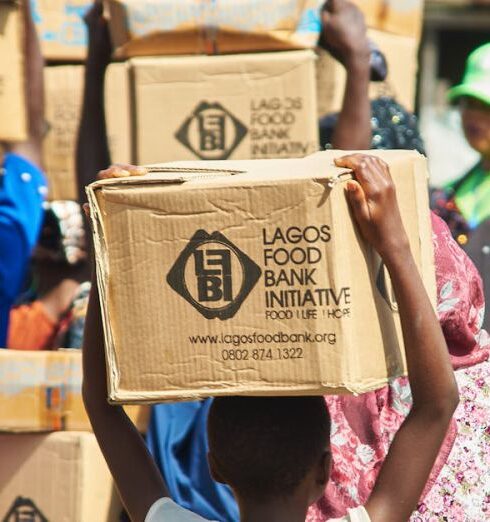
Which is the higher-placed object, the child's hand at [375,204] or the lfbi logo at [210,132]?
the child's hand at [375,204]

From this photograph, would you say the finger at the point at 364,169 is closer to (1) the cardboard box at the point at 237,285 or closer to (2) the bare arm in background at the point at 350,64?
(1) the cardboard box at the point at 237,285

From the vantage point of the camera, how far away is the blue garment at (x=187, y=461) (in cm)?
292

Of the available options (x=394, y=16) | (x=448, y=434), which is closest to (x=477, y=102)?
(x=394, y=16)

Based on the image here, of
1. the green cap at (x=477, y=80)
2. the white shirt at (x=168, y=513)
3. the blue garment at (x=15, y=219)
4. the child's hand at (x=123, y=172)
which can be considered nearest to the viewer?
the child's hand at (x=123, y=172)

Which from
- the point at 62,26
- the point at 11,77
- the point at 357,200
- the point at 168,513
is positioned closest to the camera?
the point at 357,200

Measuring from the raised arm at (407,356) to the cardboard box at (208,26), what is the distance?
166cm

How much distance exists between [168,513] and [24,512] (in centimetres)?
86

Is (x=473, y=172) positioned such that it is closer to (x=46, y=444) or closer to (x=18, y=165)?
(x=18, y=165)

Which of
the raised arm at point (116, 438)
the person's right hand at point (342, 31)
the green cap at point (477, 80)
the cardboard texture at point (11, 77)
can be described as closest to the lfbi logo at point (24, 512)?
the raised arm at point (116, 438)

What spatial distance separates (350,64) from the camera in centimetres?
393

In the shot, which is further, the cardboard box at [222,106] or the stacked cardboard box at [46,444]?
the cardboard box at [222,106]

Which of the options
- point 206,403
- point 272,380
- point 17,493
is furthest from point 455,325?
point 17,493

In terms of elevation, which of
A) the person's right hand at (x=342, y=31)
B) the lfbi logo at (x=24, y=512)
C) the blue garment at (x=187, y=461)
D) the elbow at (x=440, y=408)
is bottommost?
the lfbi logo at (x=24, y=512)

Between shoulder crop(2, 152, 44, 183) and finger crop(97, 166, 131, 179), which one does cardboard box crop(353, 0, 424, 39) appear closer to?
shoulder crop(2, 152, 44, 183)
